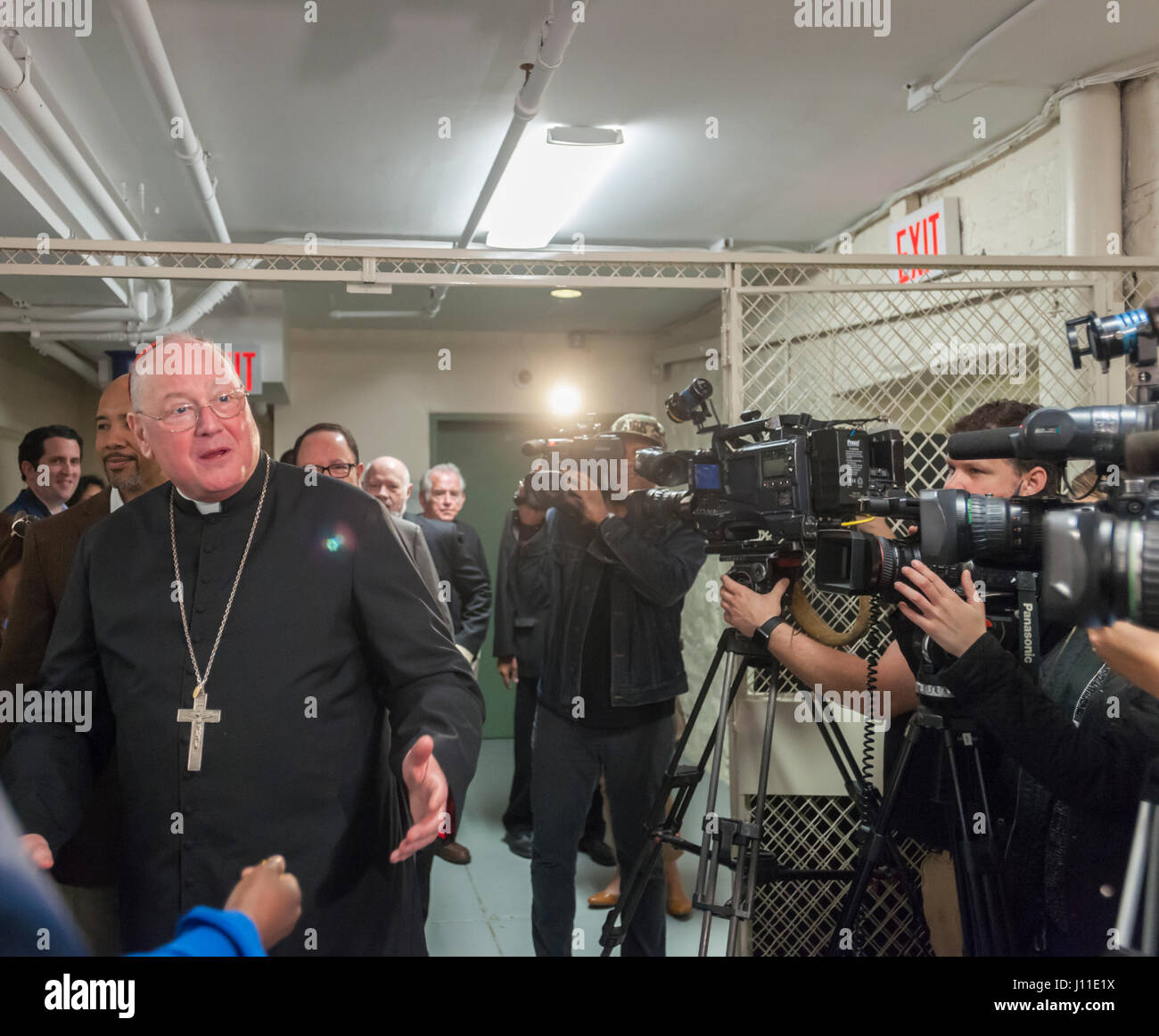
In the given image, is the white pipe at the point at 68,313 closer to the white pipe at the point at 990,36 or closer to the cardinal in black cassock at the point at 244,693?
the cardinal in black cassock at the point at 244,693

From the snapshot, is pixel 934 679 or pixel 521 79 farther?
pixel 521 79

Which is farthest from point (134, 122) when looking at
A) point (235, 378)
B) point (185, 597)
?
point (185, 597)

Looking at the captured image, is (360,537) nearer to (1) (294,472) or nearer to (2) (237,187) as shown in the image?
(1) (294,472)

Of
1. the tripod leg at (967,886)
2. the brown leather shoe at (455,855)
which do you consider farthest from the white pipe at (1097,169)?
the brown leather shoe at (455,855)

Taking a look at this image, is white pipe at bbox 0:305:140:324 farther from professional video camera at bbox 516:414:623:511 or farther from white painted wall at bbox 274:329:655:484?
professional video camera at bbox 516:414:623:511

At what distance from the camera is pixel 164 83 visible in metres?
2.68

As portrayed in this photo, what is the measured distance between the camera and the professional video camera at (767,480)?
178 centimetres

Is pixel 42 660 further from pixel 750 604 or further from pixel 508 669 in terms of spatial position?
pixel 508 669

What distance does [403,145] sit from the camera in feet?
11.5

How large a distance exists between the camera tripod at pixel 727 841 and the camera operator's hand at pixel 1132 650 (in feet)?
3.24

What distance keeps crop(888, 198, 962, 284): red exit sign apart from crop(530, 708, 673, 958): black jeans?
7.93ft

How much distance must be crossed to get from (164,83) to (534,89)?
1.13 meters

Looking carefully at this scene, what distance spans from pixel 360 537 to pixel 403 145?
2599mm

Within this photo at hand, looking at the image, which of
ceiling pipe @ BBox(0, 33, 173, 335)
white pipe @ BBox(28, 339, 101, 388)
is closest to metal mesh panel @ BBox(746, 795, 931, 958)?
ceiling pipe @ BBox(0, 33, 173, 335)
